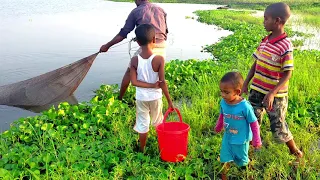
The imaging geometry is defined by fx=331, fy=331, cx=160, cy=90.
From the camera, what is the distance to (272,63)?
3.01 meters

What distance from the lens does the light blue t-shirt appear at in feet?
8.87

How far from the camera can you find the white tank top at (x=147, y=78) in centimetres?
317

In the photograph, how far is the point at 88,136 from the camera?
12.7ft

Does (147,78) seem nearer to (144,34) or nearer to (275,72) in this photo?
(144,34)

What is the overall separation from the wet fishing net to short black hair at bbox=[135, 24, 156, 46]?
2.23m

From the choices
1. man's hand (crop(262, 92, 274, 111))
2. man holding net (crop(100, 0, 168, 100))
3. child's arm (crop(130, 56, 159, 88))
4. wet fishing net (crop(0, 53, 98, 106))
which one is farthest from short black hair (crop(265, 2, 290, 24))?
wet fishing net (crop(0, 53, 98, 106))

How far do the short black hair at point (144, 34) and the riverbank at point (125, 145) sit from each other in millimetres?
1137

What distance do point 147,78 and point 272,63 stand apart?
1171 millimetres

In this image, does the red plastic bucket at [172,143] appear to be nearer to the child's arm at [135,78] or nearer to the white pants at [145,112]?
the white pants at [145,112]

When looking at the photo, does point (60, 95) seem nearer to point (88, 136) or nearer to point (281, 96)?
point (88, 136)

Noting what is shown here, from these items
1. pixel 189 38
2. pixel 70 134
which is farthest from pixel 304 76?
pixel 189 38

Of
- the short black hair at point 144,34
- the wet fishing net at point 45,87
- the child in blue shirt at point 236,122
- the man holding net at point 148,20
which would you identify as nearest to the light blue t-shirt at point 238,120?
the child in blue shirt at point 236,122

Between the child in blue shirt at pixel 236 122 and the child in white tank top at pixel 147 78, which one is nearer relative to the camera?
the child in blue shirt at pixel 236 122

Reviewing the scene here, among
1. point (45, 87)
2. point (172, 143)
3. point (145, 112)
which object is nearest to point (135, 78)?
point (145, 112)
